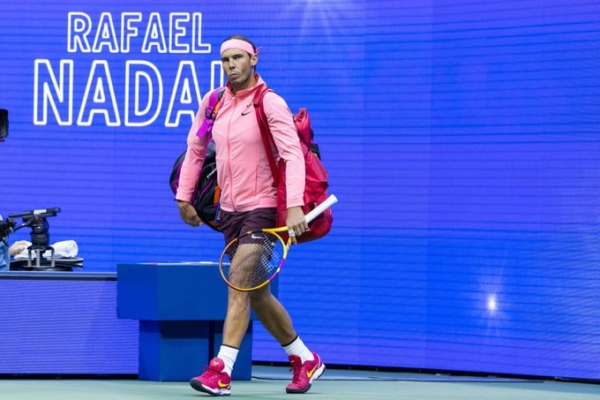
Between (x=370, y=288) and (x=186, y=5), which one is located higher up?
(x=186, y=5)

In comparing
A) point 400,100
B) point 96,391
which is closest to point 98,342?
point 96,391

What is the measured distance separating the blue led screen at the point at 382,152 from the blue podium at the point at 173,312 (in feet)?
6.52

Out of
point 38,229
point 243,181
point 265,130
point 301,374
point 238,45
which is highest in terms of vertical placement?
point 238,45

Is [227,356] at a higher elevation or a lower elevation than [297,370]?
higher

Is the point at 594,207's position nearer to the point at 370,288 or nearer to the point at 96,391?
the point at 370,288

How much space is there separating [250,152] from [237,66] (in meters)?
0.46

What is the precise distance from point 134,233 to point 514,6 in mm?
3328

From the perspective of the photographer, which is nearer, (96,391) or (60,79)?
(96,391)

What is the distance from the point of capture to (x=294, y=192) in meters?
7.37

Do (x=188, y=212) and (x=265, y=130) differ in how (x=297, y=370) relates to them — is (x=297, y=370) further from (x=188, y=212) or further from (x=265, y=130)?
(x=265, y=130)

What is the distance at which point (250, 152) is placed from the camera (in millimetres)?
7574

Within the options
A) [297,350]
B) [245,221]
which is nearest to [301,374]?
[297,350]

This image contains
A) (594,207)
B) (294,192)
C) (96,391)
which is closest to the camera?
(294,192)

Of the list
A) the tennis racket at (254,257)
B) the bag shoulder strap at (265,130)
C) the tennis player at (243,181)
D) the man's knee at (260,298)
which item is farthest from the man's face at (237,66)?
the man's knee at (260,298)
